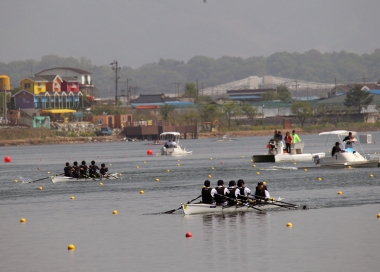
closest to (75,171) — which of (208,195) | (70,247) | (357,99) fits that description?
(208,195)

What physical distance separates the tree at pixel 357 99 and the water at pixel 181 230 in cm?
13387

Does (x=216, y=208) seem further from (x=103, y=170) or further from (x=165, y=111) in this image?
(x=165, y=111)

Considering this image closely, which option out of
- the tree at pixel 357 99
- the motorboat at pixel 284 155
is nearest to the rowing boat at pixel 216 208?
the motorboat at pixel 284 155

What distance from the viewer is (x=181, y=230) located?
30953 mm

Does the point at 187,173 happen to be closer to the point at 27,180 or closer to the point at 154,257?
the point at 27,180

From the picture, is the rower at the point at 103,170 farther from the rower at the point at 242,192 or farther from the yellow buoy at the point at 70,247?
the yellow buoy at the point at 70,247

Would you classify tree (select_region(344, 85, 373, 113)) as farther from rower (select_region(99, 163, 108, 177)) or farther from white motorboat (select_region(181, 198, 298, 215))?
white motorboat (select_region(181, 198, 298, 215))

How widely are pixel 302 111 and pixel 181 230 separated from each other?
150 m

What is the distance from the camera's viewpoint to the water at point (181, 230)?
25031 millimetres

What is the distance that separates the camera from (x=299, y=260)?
80.7 ft

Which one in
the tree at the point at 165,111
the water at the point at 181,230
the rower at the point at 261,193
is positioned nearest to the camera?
the water at the point at 181,230

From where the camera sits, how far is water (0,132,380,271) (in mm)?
25031

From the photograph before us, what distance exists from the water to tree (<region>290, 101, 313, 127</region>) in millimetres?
124985

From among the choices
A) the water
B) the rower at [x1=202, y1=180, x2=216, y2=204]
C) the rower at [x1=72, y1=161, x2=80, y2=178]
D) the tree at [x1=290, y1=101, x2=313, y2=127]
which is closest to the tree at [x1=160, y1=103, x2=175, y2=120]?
the tree at [x1=290, y1=101, x2=313, y2=127]
